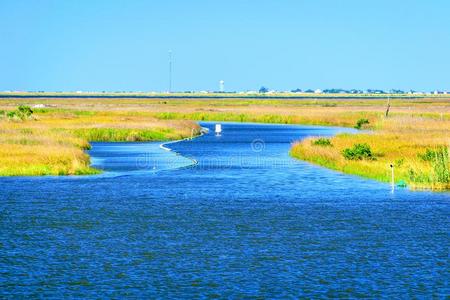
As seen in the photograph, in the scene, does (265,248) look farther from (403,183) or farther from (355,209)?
(403,183)

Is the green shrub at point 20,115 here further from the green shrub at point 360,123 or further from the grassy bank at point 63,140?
the green shrub at point 360,123

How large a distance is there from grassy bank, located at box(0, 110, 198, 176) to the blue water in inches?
89.1

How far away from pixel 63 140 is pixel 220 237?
120ft

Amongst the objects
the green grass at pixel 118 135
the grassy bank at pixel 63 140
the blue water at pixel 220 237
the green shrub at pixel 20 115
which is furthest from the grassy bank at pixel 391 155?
the green shrub at pixel 20 115

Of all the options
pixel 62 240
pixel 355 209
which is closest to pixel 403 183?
pixel 355 209

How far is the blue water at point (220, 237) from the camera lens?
2205cm

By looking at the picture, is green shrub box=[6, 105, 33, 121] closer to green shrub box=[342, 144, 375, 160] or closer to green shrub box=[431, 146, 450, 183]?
green shrub box=[342, 144, 375, 160]

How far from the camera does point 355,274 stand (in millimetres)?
23125

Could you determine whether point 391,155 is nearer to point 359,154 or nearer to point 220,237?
point 359,154

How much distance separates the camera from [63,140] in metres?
63.2

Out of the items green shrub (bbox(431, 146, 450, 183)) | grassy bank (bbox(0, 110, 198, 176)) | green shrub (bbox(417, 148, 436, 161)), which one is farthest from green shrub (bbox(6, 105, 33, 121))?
green shrub (bbox(431, 146, 450, 183))

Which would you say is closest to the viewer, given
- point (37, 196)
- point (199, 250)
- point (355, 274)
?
point (355, 274)

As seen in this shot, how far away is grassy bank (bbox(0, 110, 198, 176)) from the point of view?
48.3m

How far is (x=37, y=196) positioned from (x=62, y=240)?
10.9 meters
